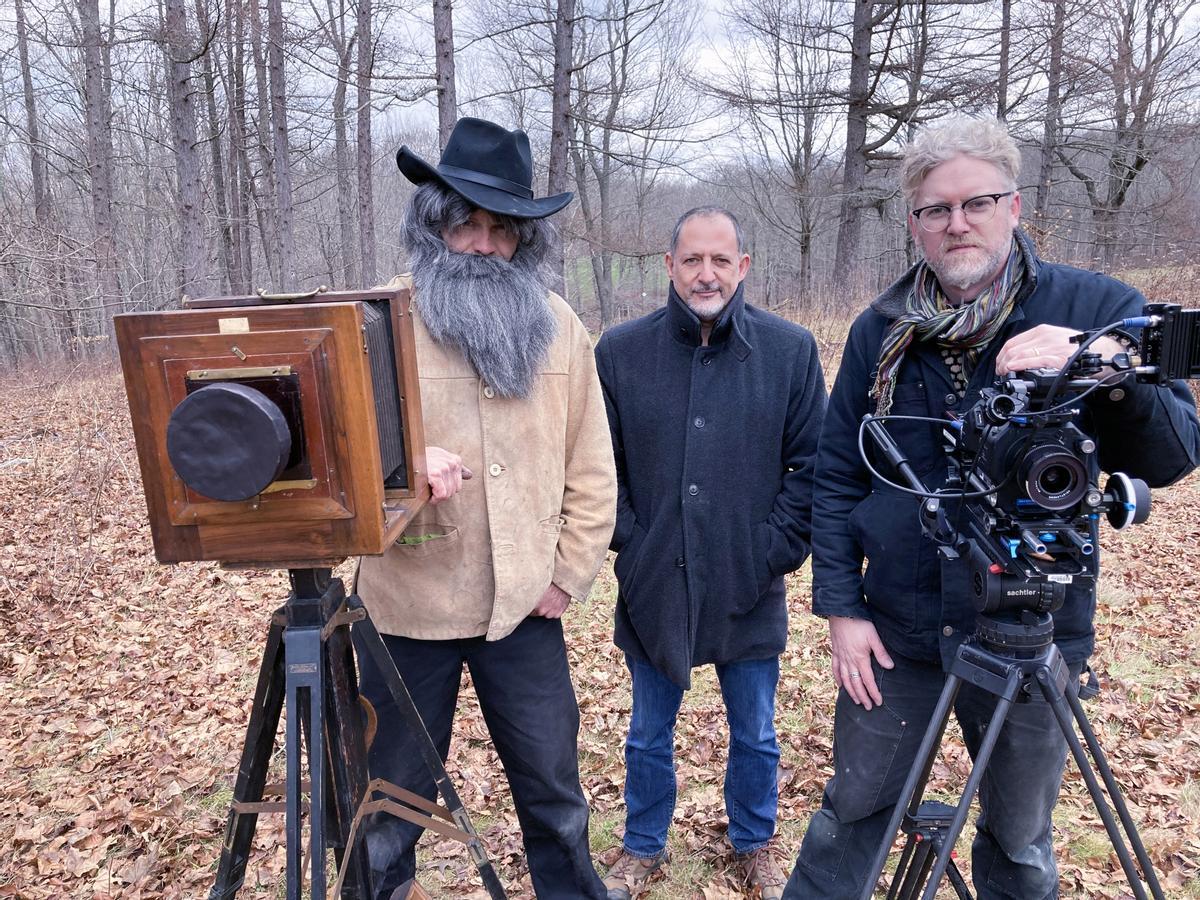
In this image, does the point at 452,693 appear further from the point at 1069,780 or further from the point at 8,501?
the point at 8,501

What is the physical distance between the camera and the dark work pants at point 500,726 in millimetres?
2258

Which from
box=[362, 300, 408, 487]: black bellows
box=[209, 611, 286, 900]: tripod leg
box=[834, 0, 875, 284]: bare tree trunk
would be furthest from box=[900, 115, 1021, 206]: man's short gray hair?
box=[834, 0, 875, 284]: bare tree trunk

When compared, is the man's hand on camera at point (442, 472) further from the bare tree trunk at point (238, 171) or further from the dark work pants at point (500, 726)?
the bare tree trunk at point (238, 171)

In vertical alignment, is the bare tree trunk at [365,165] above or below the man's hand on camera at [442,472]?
above

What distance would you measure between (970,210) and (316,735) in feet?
6.43

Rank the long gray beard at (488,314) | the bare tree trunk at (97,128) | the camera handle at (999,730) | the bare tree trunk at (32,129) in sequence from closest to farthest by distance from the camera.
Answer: the camera handle at (999,730) → the long gray beard at (488,314) → the bare tree trunk at (97,128) → the bare tree trunk at (32,129)

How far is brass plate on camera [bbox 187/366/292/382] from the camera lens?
4.45 ft

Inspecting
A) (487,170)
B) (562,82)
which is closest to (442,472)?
(487,170)

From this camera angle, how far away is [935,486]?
6.54 ft

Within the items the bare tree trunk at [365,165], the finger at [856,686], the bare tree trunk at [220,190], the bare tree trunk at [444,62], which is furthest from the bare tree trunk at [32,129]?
the finger at [856,686]

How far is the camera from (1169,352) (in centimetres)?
137

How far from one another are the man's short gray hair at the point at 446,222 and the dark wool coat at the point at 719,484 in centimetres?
52

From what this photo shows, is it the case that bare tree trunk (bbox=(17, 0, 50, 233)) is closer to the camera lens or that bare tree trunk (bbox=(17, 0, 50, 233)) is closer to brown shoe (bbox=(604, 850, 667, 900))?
brown shoe (bbox=(604, 850, 667, 900))

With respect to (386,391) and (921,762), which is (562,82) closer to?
(386,391)
